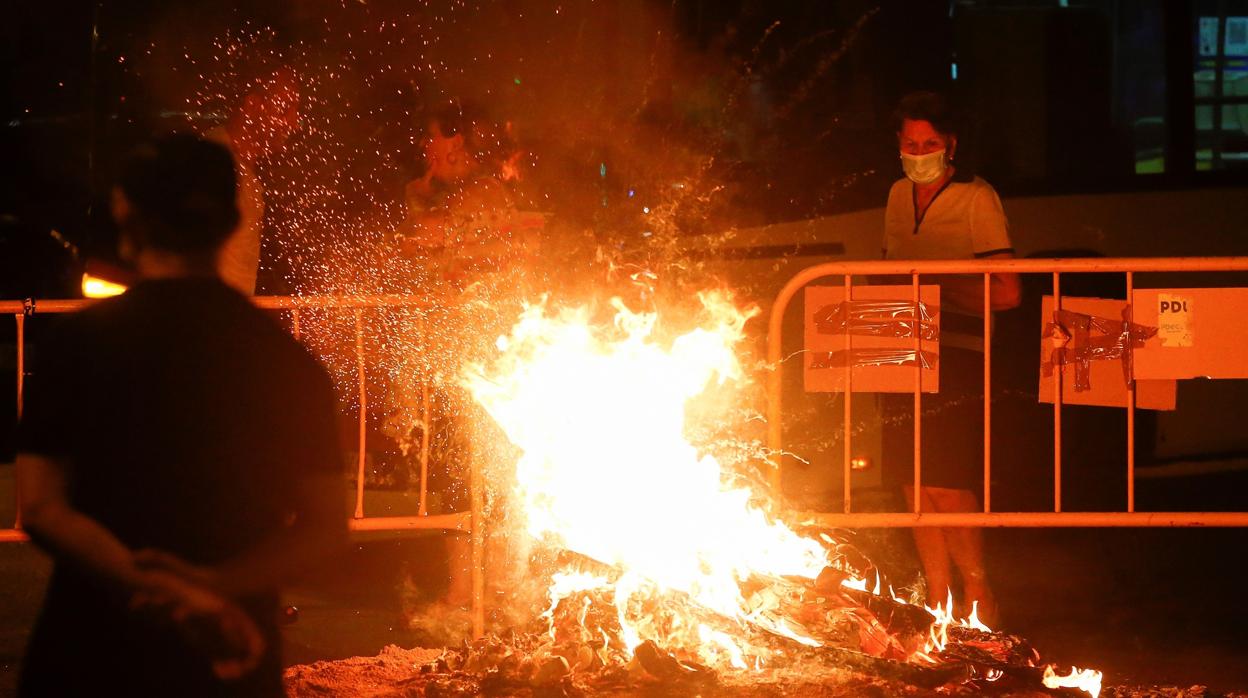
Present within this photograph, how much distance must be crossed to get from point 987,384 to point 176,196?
3806 millimetres

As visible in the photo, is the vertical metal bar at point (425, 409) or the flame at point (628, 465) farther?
the vertical metal bar at point (425, 409)

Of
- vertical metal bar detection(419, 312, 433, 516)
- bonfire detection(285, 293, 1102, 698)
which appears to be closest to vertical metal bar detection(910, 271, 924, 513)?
bonfire detection(285, 293, 1102, 698)

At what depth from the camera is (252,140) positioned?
5723 mm

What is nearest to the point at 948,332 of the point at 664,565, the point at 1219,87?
the point at 664,565

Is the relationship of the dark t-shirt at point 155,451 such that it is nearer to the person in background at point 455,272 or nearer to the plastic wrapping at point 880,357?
the person in background at point 455,272

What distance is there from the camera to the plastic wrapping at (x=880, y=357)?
5.27 meters

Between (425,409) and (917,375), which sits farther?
(425,409)

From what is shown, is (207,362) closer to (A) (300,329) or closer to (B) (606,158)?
(A) (300,329)

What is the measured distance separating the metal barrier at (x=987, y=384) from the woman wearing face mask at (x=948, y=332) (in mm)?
150

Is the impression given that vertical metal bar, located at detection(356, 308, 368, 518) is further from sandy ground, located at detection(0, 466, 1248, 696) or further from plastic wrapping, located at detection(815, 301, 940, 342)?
plastic wrapping, located at detection(815, 301, 940, 342)

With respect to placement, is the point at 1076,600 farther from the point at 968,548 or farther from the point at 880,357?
the point at 880,357

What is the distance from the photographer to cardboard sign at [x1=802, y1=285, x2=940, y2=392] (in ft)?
17.3

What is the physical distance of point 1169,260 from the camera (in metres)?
5.07

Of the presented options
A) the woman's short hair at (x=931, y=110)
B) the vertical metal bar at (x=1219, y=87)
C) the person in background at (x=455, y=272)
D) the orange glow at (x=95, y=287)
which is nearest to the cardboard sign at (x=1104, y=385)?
the woman's short hair at (x=931, y=110)
